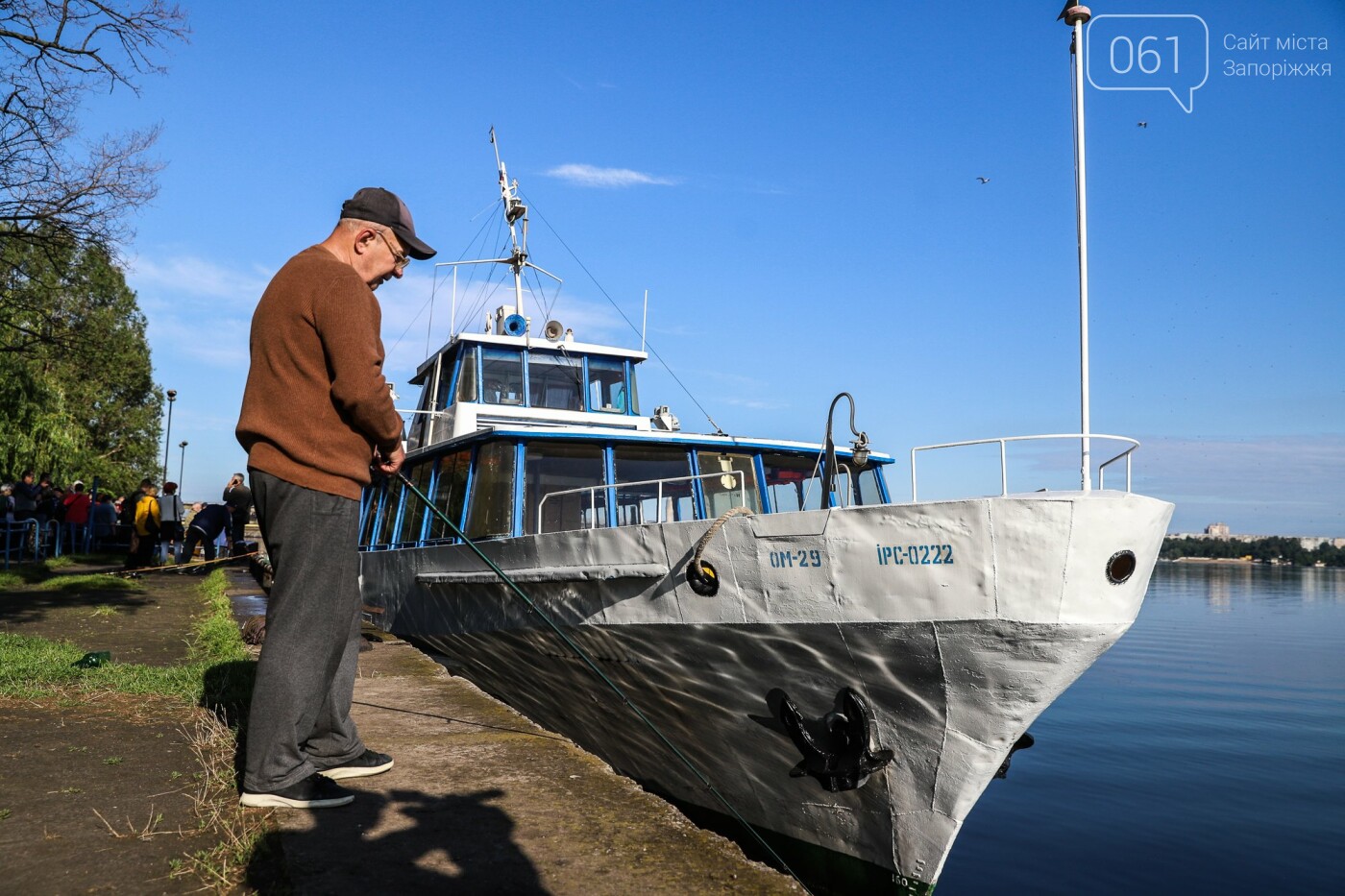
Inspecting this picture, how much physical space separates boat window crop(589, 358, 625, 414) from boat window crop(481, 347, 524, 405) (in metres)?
0.81

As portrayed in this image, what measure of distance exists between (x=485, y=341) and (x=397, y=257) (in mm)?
6792

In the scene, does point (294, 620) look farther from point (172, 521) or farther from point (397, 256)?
point (172, 521)

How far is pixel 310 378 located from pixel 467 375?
7.19m

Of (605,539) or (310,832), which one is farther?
(605,539)

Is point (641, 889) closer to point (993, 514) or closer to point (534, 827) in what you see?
point (534, 827)

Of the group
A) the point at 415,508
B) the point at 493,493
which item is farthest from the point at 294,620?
the point at 415,508

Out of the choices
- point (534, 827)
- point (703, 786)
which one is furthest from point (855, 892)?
point (534, 827)

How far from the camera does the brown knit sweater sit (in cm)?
329

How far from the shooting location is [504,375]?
10547mm

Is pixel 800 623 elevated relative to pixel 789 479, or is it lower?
lower

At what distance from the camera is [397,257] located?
12.1 ft

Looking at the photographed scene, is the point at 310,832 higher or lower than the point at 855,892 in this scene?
higher

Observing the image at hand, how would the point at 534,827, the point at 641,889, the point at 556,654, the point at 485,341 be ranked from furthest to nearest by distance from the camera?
1. the point at 485,341
2. the point at 556,654
3. the point at 534,827
4. the point at 641,889

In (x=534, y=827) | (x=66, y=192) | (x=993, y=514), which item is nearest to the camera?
(x=534, y=827)
